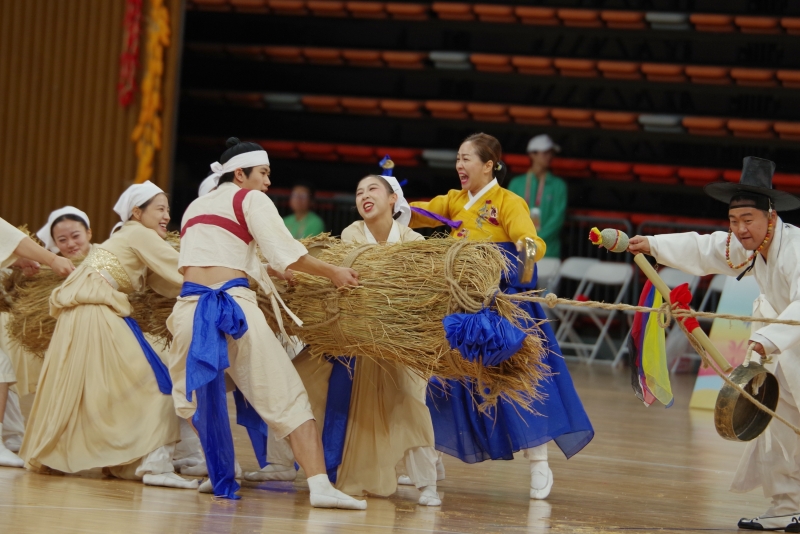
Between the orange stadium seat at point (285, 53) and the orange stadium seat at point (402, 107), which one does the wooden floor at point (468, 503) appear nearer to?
the orange stadium seat at point (402, 107)

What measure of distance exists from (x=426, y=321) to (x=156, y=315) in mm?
1290

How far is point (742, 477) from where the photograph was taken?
12.9ft

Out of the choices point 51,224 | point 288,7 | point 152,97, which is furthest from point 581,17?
point 51,224

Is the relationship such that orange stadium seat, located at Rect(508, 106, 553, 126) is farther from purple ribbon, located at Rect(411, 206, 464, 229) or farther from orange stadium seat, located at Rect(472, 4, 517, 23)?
purple ribbon, located at Rect(411, 206, 464, 229)

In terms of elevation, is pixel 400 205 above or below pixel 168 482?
above

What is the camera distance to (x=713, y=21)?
9352 mm

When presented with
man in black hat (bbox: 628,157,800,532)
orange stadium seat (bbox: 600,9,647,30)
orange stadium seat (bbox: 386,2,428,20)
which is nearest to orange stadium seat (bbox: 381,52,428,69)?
orange stadium seat (bbox: 386,2,428,20)

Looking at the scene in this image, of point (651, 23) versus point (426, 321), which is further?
point (651, 23)

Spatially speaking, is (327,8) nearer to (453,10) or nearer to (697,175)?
(453,10)

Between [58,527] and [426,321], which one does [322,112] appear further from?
[58,527]

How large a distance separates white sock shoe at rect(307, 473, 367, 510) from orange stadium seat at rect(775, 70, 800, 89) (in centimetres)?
681

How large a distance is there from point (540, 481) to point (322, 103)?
6.87 m

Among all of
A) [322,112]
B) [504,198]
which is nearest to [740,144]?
[322,112]

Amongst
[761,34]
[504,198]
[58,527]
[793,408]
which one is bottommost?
[58,527]
